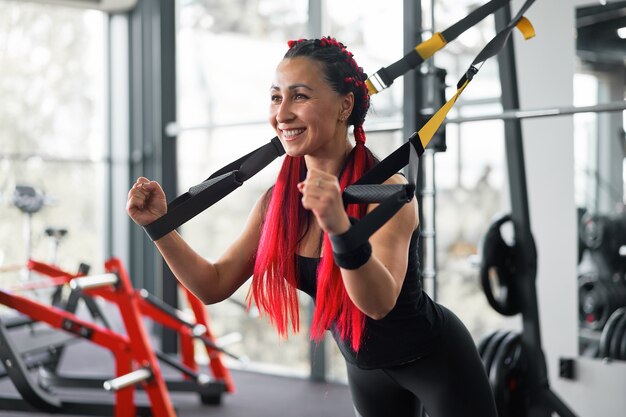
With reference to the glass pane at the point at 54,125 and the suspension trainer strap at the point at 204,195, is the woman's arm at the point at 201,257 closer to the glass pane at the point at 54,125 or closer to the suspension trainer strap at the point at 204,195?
the suspension trainer strap at the point at 204,195

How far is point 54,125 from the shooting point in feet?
18.4

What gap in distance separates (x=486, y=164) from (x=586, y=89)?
1.80m

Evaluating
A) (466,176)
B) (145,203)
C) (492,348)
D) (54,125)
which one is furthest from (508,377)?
(54,125)

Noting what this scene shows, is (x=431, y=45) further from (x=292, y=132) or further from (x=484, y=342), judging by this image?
(x=484, y=342)

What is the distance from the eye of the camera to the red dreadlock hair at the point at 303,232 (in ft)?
4.38

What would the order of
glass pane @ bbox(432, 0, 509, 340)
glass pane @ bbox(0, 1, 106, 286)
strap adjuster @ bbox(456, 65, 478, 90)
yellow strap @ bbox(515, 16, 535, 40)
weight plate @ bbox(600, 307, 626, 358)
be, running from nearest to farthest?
strap adjuster @ bbox(456, 65, 478, 90), yellow strap @ bbox(515, 16, 535, 40), weight plate @ bbox(600, 307, 626, 358), glass pane @ bbox(432, 0, 509, 340), glass pane @ bbox(0, 1, 106, 286)

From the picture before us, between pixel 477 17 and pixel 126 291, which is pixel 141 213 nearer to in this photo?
pixel 477 17

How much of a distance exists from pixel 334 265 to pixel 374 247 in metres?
0.13

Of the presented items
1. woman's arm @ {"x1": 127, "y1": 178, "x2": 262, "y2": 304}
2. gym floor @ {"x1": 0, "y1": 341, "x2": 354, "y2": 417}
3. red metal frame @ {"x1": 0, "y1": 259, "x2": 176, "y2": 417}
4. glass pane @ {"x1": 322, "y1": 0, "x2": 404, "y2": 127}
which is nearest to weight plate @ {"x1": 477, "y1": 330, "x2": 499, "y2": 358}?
gym floor @ {"x1": 0, "y1": 341, "x2": 354, "y2": 417}

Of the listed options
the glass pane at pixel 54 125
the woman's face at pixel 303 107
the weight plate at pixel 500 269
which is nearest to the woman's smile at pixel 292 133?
the woman's face at pixel 303 107

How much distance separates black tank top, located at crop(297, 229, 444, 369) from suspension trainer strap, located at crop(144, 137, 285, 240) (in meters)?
0.22

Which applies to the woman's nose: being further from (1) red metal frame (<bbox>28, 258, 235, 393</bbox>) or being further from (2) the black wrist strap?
(1) red metal frame (<bbox>28, 258, 235, 393</bbox>)

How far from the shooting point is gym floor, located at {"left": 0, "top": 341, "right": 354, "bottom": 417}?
3637 millimetres

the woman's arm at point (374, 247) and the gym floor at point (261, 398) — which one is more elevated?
the woman's arm at point (374, 247)
